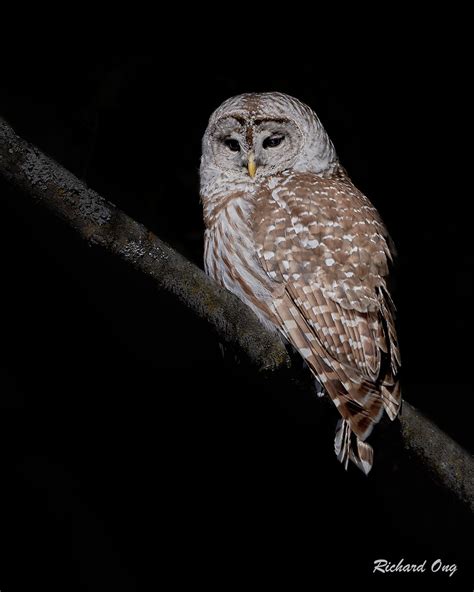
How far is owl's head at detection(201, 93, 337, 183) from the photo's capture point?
3389 mm

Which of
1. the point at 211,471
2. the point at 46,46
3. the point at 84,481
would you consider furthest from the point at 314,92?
the point at 84,481

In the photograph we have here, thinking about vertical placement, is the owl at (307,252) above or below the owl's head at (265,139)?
below

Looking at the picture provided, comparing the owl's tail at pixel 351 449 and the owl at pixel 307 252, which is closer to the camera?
the owl's tail at pixel 351 449

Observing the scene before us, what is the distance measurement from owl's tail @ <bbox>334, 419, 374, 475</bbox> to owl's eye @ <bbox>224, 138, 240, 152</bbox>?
1.51m

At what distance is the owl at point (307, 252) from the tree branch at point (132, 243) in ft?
1.61

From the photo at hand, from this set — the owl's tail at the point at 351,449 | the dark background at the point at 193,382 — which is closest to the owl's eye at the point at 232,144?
the dark background at the point at 193,382

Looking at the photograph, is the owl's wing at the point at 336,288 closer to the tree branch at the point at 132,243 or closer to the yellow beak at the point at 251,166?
the yellow beak at the point at 251,166

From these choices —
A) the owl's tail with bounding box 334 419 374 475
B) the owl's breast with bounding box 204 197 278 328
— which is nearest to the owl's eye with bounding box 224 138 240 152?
the owl's breast with bounding box 204 197 278 328

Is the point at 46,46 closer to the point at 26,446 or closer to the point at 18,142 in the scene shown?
the point at 26,446

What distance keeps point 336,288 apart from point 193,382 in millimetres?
925

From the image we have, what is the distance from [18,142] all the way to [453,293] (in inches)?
115

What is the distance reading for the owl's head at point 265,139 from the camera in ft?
11.1

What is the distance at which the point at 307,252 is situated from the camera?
2814 mm

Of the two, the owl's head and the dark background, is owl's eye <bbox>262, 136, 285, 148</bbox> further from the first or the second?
the dark background
